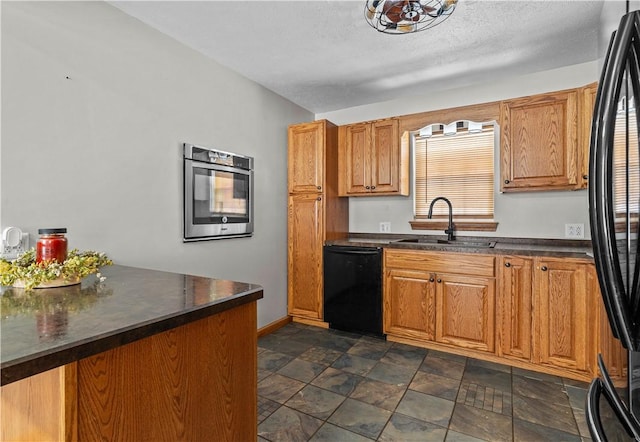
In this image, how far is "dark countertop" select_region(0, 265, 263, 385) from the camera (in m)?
0.64

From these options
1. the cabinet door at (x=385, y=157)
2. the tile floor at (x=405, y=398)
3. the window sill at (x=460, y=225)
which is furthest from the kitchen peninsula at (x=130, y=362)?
the window sill at (x=460, y=225)

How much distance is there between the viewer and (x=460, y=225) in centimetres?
323

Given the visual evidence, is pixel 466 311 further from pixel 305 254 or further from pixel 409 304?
pixel 305 254

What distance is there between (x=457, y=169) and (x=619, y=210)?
2649 millimetres

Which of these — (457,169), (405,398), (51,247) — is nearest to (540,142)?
(457,169)

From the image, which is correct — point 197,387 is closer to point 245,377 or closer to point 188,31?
point 245,377

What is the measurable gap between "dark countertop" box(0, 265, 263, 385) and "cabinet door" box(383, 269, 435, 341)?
201 centimetres

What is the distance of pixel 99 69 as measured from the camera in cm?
192

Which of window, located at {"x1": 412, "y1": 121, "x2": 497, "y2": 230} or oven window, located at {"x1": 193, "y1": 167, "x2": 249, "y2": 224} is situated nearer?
oven window, located at {"x1": 193, "y1": 167, "x2": 249, "y2": 224}

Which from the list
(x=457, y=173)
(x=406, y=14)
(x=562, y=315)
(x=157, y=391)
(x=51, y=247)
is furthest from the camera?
(x=457, y=173)

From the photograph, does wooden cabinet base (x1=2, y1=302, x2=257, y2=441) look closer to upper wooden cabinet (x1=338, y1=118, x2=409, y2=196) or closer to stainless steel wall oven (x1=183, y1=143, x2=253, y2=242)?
stainless steel wall oven (x1=183, y1=143, x2=253, y2=242)

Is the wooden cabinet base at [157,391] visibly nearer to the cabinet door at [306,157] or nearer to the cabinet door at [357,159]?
the cabinet door at [306,157]

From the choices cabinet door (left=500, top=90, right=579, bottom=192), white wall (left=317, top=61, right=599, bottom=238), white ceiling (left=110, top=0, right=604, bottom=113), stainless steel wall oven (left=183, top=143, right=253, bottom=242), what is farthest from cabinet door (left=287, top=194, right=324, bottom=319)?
cabinet door (left=500, top=90, right=579, bottom=192)

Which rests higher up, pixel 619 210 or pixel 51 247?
pixel 619 210
